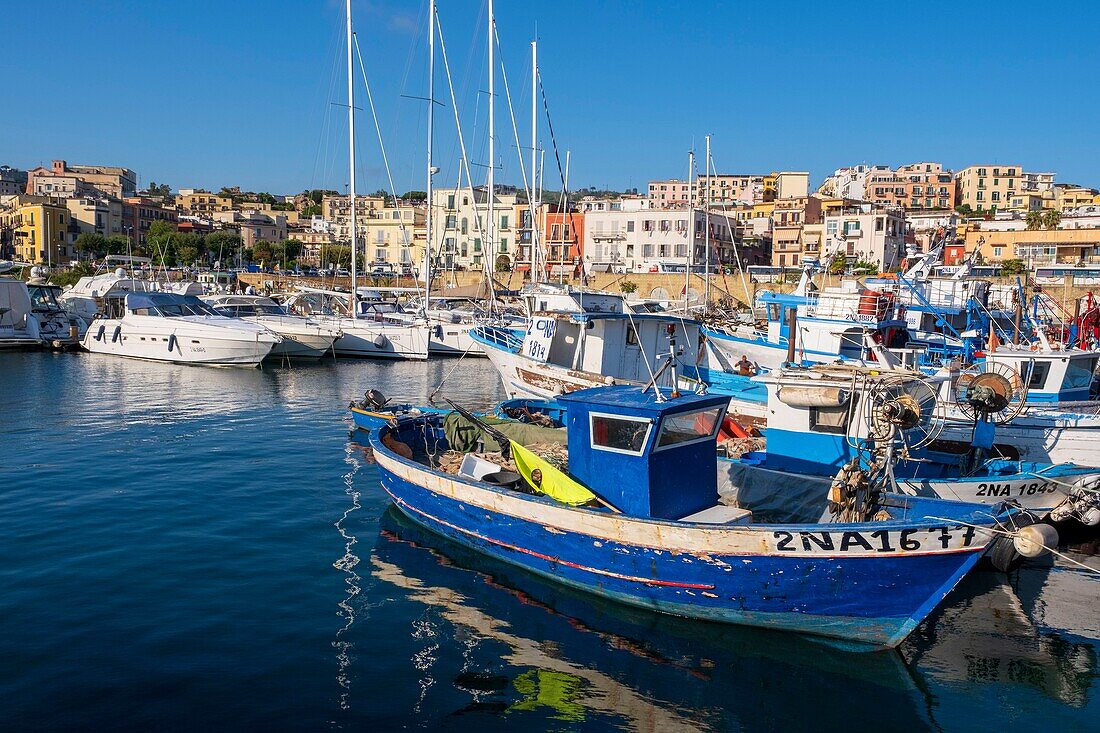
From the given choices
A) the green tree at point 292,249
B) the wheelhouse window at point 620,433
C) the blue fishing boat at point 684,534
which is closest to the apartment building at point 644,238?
the green tree at point 292,249

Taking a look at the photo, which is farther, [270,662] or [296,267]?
[296,267]

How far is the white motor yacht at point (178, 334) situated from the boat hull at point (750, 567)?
2884 centimetres

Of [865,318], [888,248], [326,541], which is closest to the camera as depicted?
[326,541]

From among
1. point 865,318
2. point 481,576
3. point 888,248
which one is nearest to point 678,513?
point 481,576

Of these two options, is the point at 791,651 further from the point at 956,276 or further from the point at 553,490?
the point at 956,276

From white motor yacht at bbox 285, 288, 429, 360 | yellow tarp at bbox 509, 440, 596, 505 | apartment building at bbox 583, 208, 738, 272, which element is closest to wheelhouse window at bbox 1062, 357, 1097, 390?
yellow tarp at bbox 509, 440, 596, 505

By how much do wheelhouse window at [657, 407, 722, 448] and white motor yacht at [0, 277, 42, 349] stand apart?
44008 mm

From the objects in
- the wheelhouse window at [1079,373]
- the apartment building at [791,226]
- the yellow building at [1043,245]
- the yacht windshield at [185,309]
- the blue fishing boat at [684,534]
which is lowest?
the blue fishing boat at [684,534]

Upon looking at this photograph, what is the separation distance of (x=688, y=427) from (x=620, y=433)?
37.8 inches

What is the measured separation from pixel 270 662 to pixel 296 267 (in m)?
95.9

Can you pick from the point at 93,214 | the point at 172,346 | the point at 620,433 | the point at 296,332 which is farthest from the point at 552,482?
the point at 93,214

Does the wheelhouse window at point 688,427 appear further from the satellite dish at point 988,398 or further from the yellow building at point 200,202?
the yellow building at point 200,202

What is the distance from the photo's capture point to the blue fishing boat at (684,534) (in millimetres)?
9875

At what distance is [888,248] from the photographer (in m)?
76.6
